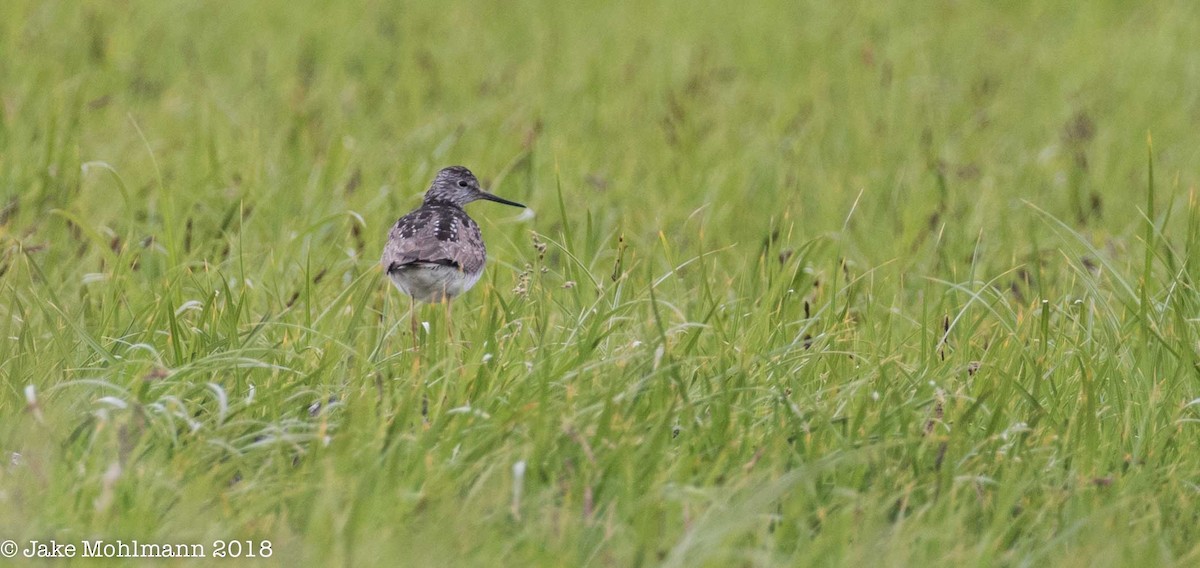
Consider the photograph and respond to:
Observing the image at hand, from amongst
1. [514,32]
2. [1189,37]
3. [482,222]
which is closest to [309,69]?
[514,32]

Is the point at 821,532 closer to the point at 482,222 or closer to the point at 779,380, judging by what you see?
the point at 779,380

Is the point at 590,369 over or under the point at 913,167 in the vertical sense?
over

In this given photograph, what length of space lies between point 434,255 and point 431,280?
0.44ft

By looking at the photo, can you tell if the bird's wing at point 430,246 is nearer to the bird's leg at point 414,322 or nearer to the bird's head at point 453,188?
the bird's leg at point 414,322

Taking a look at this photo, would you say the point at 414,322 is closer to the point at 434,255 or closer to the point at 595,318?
the point at 434,255

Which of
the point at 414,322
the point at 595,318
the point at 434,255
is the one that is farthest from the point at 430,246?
the point at 595,318

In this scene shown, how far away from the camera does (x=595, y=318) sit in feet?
15.3

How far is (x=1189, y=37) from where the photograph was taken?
1216 cm

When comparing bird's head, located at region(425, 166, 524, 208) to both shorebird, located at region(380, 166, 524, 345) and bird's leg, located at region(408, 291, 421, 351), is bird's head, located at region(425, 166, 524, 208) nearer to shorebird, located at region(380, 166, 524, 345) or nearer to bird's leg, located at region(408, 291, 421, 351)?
shorebird, located at region(380, 166, 524, 345)

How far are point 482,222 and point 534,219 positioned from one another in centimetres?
29

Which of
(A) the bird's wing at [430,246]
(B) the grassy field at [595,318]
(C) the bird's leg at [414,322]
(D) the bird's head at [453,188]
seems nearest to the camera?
(B) the grassy field at [595,318]

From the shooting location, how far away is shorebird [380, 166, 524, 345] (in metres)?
5.36

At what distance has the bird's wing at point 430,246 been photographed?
5.34 m

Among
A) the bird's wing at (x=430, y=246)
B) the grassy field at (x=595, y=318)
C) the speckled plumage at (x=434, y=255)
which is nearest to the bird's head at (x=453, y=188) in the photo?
the grassy field at (x=595, y=318)
